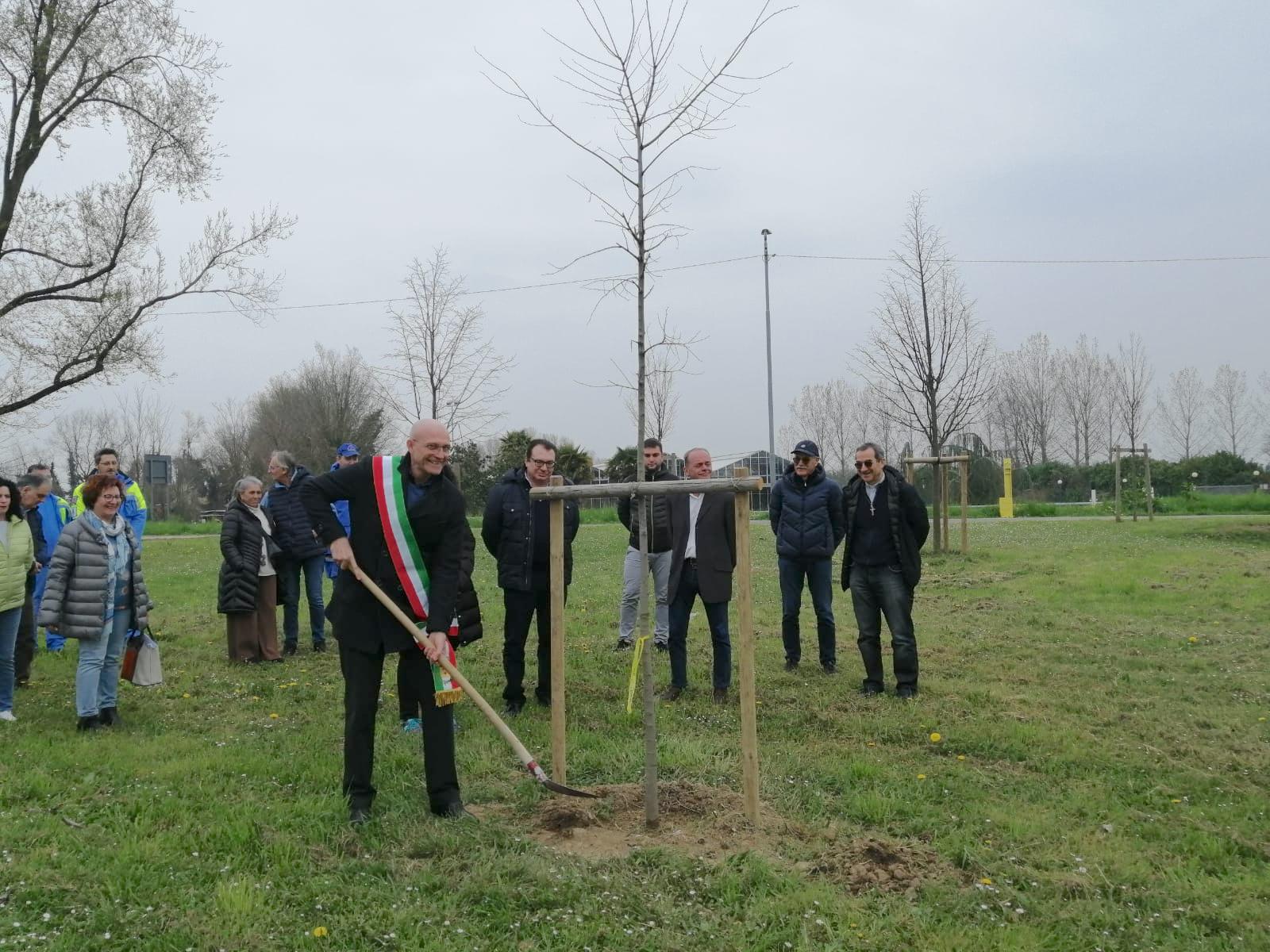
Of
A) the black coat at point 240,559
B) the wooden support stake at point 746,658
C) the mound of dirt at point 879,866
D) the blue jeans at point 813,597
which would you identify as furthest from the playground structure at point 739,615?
the black coat at point 240,559

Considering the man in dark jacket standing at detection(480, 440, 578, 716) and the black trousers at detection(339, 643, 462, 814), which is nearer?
the black trousers at detection(339, 643, 462, 814)

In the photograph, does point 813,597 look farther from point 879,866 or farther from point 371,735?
point 371,735

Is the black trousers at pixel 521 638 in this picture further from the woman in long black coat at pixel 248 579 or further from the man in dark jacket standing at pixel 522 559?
the woman in long black coat at pixel 248 579

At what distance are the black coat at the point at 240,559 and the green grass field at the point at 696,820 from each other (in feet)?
2.24

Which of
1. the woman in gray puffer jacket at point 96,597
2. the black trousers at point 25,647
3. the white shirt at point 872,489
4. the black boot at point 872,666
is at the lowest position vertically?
the black boot at point 872,666

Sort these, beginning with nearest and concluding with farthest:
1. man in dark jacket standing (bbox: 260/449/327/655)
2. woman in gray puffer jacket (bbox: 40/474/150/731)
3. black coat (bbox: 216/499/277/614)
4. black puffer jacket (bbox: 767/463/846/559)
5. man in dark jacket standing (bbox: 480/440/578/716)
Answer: woman in gray puffer jacket (bbox: 40/474/150/731)
man in dark jacket standing (bbox: 480/440/578/716)
black puffer jacket (bbox: 767/463/846/559)
black coat (bbox: 216/499/277/614)
man in dark jacket standing (bbox: 260/449/327/655)

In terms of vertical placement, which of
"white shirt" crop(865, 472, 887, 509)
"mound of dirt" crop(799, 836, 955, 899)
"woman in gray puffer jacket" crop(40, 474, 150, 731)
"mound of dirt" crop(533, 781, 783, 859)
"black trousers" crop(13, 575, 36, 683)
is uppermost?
"white shirt" crop(865, 472, 887, 509)

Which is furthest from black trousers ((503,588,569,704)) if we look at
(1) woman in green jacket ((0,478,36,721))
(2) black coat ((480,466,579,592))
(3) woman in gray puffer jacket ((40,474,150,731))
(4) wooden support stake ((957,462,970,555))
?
(4) wooden support stake ((957,462,970,555))

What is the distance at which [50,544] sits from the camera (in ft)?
30.1

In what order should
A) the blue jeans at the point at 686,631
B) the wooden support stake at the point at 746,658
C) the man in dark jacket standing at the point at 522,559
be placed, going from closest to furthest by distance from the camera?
the wooden support stake at the point at 746,658, the man in dark jacket standing at the point at 522,559, the blue jeans at the point at 686,631

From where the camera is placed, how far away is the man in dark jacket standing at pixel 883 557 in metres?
7.79

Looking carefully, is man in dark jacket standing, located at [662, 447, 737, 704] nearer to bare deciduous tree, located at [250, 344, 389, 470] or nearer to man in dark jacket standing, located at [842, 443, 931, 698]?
man in dark jacket standing, located at [842, 443, 931, 698]

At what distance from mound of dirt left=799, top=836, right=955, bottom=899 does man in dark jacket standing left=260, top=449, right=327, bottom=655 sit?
261 inches

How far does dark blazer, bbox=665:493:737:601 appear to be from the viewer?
7.67 m
